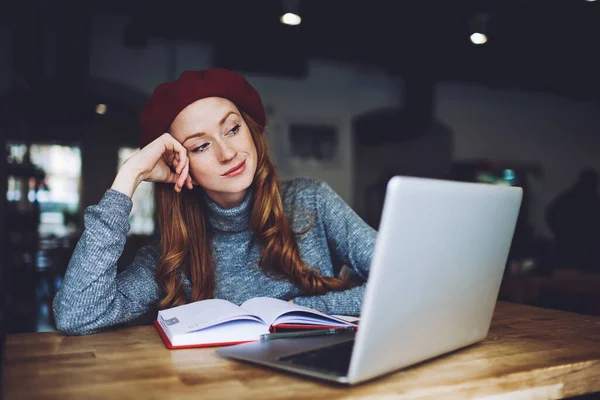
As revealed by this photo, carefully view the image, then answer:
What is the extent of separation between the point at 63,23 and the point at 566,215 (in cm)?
483

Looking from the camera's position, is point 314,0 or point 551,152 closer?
point 314,0

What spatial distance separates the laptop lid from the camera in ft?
2.26

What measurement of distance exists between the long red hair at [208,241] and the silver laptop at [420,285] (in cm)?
55

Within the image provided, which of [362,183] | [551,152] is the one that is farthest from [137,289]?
[551,152]

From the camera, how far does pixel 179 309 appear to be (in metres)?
1.18

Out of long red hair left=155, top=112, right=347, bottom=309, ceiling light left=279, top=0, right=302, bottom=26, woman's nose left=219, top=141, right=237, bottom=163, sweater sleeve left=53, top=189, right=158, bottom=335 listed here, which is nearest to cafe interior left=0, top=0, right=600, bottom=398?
ceiling light left=279, top=0, right=302, bottom=26

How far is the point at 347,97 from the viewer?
23.3 ft

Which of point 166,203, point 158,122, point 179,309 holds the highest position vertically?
point 158,122

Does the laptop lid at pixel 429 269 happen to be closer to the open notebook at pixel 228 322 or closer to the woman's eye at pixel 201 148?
the open notebook at pixel 228 322

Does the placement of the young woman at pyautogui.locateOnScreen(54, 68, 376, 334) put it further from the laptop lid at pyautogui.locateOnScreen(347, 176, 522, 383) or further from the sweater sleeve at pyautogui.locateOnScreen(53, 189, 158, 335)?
the laptop lid at pyautogui.locateOnScreen(347, 176, 522, 383)

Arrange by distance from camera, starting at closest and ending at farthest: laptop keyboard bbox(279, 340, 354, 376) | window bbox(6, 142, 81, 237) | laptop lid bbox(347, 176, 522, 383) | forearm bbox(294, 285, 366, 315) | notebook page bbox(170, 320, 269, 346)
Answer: laptop lid bbox(347, 176, 522, 383)
laptop keyboard bbox(279, 340, 354, 376)
notebook page bbox(170, 320, 269, 346)
forearm bbox(294, 285, 366, 315)
window bbox(6, 142, 81, 237)

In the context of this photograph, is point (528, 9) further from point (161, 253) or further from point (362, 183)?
point (161, 253)

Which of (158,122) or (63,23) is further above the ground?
(63,23)

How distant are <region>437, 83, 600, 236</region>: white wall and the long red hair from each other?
643cm
